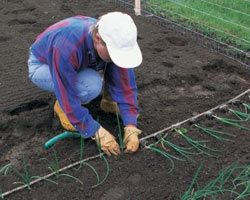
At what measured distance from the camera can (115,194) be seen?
2.36m

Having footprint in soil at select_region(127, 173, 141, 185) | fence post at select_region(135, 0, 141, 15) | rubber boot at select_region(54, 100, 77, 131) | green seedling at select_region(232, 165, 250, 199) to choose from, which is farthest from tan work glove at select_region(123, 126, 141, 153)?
fence post at select_region(135, 0, 141, 15)

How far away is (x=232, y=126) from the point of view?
118 inches

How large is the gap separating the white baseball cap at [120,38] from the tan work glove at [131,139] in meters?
0.63

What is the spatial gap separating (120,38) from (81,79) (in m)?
0.64

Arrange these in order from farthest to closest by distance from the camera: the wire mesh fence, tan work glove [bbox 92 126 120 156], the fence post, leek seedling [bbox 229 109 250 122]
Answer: the fence post, the wire mesh fence, leek seedling [bbox 229 109 250 122], tan work glove [bbox 92 126 120 156]

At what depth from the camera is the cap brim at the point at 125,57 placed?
219 cm

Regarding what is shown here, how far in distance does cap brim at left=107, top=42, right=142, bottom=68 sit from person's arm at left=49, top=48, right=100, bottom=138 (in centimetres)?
36

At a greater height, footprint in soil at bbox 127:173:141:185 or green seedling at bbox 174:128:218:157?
green seedling at bbox 174:128:218:157

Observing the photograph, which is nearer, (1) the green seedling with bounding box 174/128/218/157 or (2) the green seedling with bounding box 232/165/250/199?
(2) the green seedling with bounding box 232/165/250/199

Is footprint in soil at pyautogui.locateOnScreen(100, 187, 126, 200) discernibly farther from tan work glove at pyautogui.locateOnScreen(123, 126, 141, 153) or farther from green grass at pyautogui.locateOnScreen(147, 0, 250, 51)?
green grass at pyautogui.locateOnScreen(147, 0, 250, 51)

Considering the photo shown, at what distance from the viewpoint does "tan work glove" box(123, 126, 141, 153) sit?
103 inches

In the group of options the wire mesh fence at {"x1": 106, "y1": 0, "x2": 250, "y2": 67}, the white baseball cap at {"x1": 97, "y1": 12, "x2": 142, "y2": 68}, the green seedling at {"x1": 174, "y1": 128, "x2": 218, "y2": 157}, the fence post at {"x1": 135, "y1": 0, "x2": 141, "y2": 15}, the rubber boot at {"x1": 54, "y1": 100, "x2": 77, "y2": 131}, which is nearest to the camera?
the white baseball cap at {"x1": 97, "y1": 12, "x2": 142, "y2": 68}

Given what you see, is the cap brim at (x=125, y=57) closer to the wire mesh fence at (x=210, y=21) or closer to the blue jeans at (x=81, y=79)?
the blue jeans at (x=81, y=79)

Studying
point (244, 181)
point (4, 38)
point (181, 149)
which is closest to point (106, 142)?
point (181, 149)
